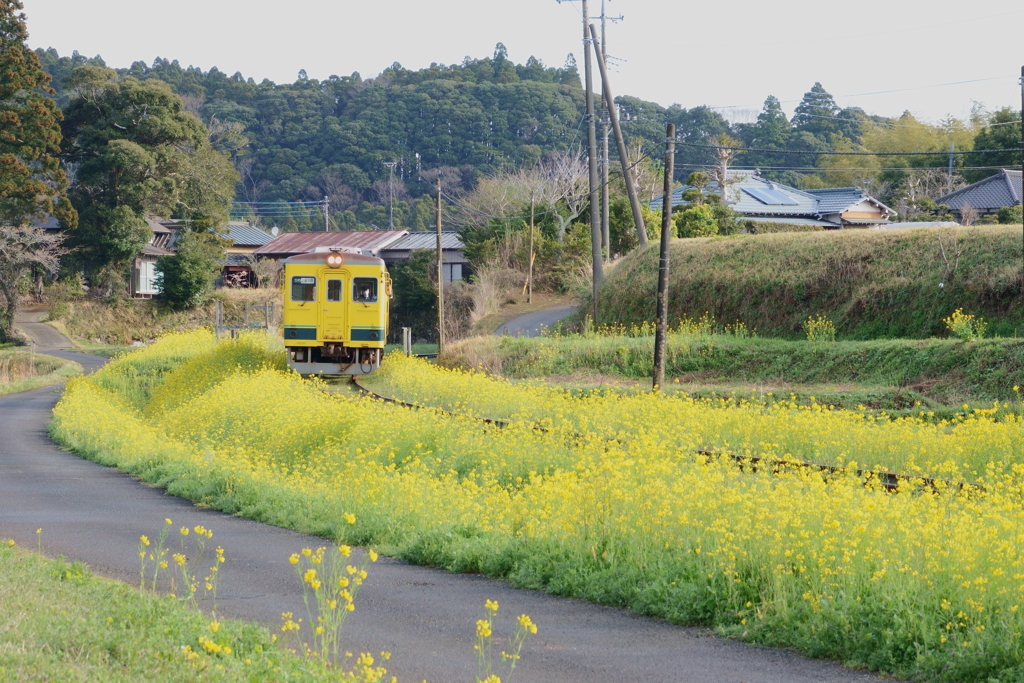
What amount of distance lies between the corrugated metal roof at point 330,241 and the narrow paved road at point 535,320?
13255 millimetres

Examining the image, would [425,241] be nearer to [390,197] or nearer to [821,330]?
[390,197]

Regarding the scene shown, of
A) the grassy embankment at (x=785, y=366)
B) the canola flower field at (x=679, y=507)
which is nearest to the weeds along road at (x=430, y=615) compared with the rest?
the canola flower field at (x=679, y=507)

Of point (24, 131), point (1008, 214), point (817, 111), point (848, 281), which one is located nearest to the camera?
point (848, 281)

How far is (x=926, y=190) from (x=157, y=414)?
40766 mm

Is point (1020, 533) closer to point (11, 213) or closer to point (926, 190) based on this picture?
point (11, 213)

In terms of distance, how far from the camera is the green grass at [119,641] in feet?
14.9

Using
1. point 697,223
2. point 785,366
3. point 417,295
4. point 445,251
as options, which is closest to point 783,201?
point 697,223

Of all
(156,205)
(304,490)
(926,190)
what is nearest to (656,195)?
(926,190)

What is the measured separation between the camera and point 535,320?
3703 cm

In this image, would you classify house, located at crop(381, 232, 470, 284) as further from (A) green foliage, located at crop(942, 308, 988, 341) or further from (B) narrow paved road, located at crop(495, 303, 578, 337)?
(A) green foliage, located at crop(942, 308, 988, 341)

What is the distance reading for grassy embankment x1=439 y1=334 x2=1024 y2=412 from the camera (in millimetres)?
15867

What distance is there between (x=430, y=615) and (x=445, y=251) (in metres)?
43.9

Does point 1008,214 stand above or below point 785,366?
above

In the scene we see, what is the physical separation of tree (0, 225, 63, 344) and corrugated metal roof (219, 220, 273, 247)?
1381cm
